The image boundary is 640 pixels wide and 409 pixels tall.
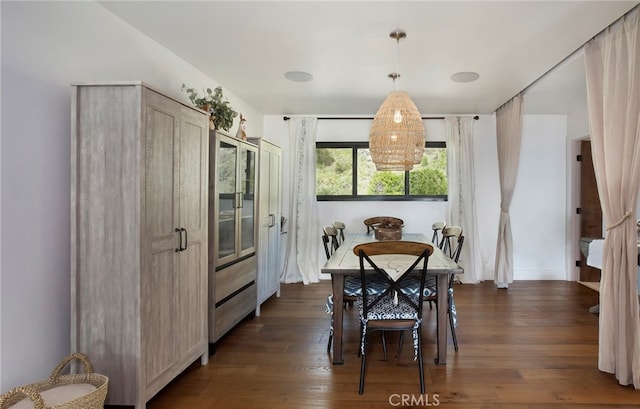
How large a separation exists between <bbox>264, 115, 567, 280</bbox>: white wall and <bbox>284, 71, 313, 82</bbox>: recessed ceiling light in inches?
75.7

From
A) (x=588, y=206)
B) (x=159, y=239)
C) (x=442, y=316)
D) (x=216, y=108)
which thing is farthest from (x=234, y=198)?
(x=588, y=206)

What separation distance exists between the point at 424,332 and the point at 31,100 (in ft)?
10.9

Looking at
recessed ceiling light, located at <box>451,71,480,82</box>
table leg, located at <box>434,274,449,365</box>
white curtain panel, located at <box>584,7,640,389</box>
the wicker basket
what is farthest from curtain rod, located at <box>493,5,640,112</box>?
the wicker basket

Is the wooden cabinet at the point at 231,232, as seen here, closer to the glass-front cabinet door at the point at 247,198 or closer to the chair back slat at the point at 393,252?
the glass-front cabinet door at the point at 247,198

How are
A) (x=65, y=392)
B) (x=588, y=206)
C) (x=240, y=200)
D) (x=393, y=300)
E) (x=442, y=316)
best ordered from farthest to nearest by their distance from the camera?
(x=588, y=206) → (x=240, y=200) → (x=442, y=316) → (x=393, y=300) → (x=65, y=392)

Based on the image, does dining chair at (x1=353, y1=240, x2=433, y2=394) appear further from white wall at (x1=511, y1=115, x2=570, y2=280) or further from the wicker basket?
white wall at (x1=511, y1=115, x2=570, y2=280)

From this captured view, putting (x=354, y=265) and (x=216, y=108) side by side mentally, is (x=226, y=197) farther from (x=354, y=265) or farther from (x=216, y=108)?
(x=354, y=265)

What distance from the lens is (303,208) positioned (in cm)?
546

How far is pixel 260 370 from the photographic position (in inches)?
106

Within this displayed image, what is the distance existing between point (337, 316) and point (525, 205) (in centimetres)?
400

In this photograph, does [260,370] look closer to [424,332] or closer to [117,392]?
[117,392]

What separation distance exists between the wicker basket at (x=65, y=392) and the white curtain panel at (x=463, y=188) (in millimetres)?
4650

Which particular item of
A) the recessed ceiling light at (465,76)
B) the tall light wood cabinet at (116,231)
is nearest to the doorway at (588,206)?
the recessed ceiling light at (465,76)

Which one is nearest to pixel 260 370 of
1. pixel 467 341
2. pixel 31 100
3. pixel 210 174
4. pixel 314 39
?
pixel 210 174
